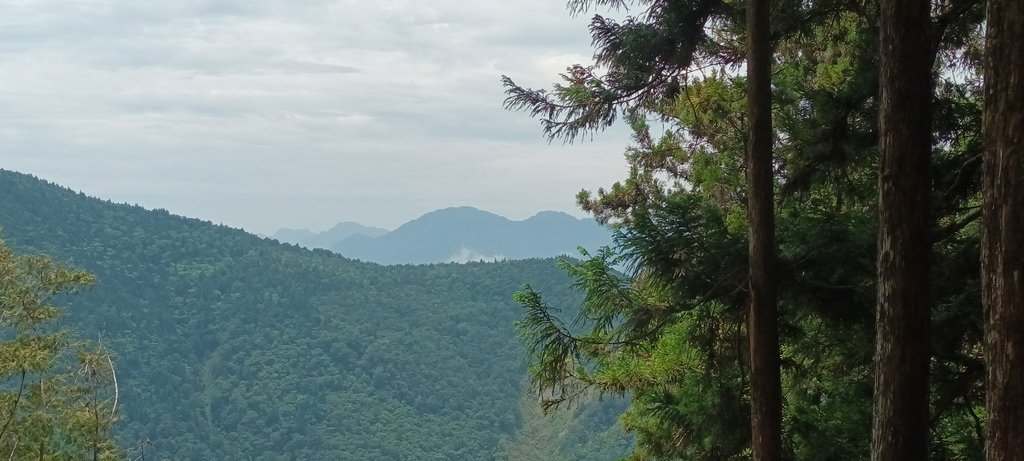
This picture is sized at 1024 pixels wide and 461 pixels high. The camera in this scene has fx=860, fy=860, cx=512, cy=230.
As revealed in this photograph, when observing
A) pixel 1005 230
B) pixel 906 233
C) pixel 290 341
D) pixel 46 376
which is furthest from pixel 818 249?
pixel 290 341

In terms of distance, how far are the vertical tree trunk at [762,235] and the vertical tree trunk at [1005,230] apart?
1.66 meters

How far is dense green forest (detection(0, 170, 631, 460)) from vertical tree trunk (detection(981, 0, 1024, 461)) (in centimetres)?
5104

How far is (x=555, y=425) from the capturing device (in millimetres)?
71062

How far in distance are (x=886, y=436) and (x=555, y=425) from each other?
69484 mm

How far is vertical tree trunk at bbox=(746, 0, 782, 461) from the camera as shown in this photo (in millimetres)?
4129

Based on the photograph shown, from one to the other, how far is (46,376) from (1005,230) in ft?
36.3

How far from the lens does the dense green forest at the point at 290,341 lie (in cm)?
6119

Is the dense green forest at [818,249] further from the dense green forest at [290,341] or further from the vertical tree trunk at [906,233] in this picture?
the dense green forest at [290,341]

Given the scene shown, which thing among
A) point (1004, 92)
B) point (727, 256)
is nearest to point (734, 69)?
point (727, 256)

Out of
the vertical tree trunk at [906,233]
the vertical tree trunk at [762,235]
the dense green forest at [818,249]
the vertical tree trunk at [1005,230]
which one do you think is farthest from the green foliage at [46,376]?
the vertical tree trunk at [1005,230]

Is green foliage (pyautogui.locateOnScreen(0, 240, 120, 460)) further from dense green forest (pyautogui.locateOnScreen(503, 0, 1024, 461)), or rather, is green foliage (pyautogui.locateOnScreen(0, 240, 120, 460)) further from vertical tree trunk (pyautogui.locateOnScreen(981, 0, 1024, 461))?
vertical tree trunk (pyautogui.locateOnScreen(981, 0, 1024, 461))

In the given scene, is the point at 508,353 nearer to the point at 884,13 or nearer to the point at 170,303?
the point at 170,303

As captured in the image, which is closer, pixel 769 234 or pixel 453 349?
pixel 769 234

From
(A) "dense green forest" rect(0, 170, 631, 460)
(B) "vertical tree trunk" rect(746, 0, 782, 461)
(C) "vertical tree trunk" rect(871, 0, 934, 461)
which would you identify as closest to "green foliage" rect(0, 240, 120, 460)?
(B) "vertical tree trunk" rect(746, 0, 782, 461)
